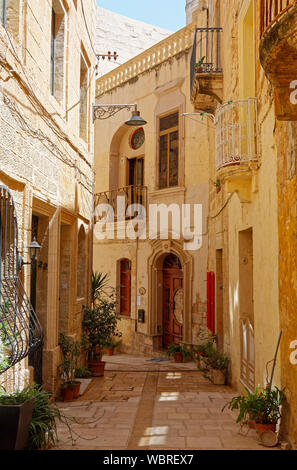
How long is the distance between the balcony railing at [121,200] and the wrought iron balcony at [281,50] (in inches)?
433

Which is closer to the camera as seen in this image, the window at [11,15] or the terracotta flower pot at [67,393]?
the window at [11,15]

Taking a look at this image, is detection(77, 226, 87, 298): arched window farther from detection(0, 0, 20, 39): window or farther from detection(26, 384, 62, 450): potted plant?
detection(26, 384, 62, 450): potted plant

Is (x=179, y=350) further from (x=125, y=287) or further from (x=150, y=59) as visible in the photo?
(x=150, y=59)

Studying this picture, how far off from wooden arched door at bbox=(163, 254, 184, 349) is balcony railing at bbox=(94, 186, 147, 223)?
208cm

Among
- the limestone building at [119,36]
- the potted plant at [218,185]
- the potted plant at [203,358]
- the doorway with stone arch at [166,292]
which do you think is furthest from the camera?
the limestone building at [119,36]

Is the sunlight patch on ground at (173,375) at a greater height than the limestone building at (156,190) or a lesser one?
lesser

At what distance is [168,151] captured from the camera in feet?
49.2

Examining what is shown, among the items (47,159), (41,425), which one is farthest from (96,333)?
(41,425)

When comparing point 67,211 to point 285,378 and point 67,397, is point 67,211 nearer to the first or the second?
point 67,397

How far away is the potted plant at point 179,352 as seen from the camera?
1306 cm

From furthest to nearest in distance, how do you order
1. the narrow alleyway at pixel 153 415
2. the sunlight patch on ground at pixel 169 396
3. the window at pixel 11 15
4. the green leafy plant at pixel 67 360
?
the sunlight patch on ground at pixel 169 396
the green leafy plant at pixel 67 360
the window at pixel 11 15
the narrow alleyway at pixel 153 415

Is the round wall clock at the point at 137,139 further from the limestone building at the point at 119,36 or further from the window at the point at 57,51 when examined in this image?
the window at the point at 57,51

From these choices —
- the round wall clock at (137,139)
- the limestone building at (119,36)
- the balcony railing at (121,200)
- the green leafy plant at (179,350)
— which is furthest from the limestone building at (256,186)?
the limestone building at (119,36)

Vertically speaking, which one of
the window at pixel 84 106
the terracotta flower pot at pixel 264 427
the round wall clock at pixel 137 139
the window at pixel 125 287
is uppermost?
the round wall clock at pixel 137 139
